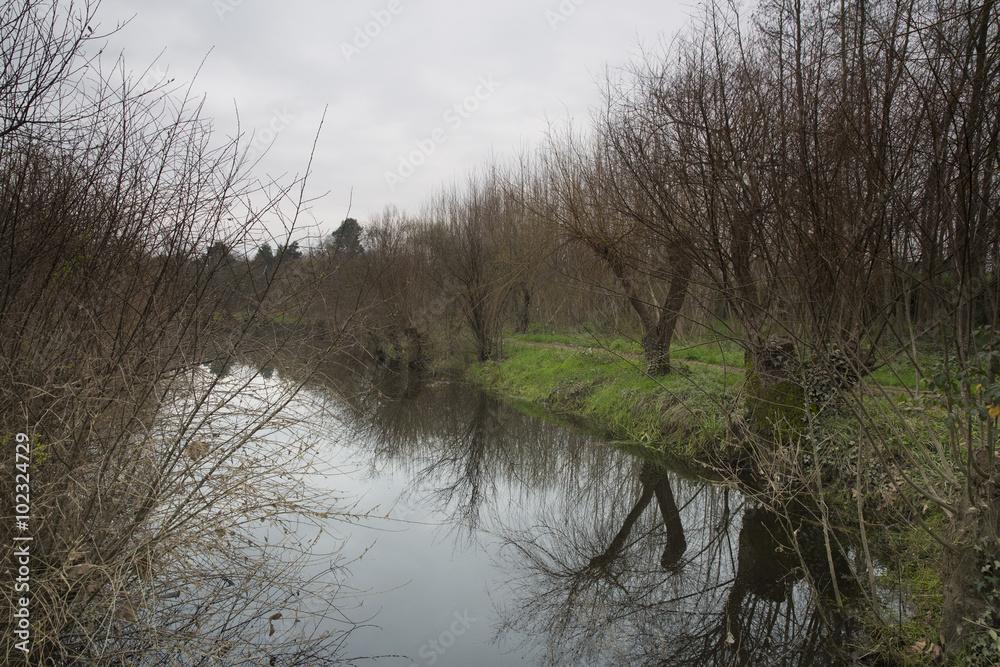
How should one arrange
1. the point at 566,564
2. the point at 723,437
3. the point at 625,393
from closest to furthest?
the point at 566,564 < the point at 723,437 < the point at 625,393

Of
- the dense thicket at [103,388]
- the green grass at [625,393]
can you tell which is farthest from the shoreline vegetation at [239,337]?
the green grass at [625,393]

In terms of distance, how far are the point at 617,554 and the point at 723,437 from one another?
9.80 feet

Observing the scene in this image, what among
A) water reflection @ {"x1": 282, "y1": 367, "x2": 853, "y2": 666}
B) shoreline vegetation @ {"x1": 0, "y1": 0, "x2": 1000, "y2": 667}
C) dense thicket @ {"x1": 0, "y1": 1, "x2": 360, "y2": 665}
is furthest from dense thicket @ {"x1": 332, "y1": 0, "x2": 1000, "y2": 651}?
dense thicket @ {"x1": 0, "y1": 1, "x2": 360, "y2": 665}

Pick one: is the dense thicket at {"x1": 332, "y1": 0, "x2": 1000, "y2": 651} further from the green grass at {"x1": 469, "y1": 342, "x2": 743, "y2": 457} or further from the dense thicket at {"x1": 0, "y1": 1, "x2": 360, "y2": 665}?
the dense thicket at {"x1": 0, "y1": 1, "x2": 360, "y2": 665}

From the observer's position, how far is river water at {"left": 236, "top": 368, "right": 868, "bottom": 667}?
4203mm

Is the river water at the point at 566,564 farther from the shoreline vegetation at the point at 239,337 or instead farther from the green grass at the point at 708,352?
the green grass at the point at 708,352

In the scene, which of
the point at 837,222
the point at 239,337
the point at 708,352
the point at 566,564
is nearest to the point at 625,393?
the point at 708,352

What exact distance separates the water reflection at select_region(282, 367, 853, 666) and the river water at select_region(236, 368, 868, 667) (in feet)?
0.06

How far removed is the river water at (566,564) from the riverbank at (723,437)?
416mm

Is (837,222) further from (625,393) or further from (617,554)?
(625,393)

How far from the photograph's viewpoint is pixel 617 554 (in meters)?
5.71

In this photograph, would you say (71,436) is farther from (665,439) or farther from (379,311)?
(379,311)

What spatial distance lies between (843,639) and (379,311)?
13.9m

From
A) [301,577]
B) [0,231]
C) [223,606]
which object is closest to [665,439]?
[301,577]
